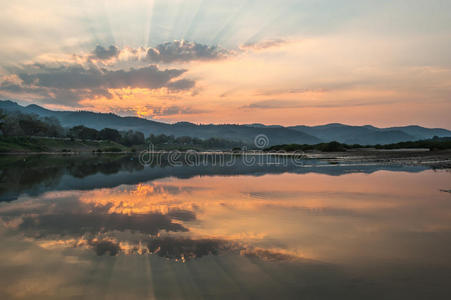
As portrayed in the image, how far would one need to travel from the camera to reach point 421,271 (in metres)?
7.39

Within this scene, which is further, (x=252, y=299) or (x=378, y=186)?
(x=378, y=186)

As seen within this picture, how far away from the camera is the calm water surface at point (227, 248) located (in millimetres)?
6641

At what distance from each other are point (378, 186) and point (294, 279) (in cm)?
1902

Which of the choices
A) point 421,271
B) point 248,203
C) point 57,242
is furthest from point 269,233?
point 57,242

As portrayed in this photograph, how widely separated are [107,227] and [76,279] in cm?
479

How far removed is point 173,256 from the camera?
861 cm

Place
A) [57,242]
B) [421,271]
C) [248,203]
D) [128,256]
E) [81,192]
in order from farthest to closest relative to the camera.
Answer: [81,192] → [248,203] → [57,242] → [128,256] → [421,271]

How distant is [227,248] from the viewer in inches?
365

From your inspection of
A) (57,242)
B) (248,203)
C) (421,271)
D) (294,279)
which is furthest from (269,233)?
(57,242)

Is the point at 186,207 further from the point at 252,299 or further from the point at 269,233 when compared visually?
the point at 252,299

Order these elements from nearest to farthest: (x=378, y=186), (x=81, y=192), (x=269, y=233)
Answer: (x=269, y=233), (x=81, y=192), (x=378, y=186)

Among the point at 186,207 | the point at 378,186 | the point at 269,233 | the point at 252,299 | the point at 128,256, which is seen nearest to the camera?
the point at 252,299

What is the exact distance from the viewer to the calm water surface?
6.64 metres

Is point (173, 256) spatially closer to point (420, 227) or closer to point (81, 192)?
point (420, 227)
